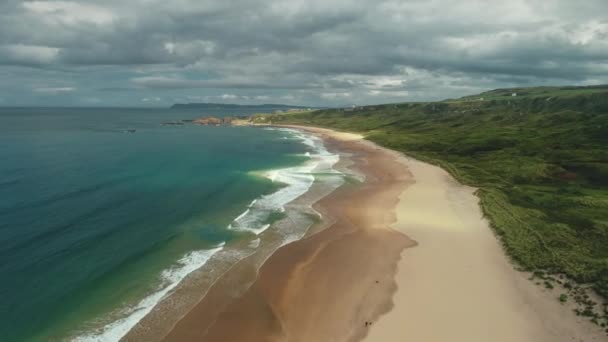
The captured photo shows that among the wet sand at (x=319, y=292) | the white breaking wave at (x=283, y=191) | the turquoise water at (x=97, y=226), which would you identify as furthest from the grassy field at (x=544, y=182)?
the turquoise water at (x=97, y=226)

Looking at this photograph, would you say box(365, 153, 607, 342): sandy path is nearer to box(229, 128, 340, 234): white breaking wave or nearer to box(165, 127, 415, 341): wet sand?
box(165, 127, 415, 341): wet sand

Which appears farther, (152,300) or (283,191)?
(283,191)

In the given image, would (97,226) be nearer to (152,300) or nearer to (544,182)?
(152,300)

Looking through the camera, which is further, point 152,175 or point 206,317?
point 152,175

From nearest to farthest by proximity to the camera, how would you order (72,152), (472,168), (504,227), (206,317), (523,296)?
(206,317), (523,296), (504,227), (472,168), (72,152)

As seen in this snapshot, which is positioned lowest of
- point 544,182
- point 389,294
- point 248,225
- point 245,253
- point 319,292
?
point 319,292

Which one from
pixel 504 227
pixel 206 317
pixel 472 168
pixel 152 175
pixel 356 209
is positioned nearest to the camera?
pixel 206 317

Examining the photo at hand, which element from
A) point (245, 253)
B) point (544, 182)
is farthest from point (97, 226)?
point (544, 182)

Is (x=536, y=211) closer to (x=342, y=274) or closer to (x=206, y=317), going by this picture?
(x=342, y=274)

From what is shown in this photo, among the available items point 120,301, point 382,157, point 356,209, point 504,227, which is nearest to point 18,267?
point 120,301
